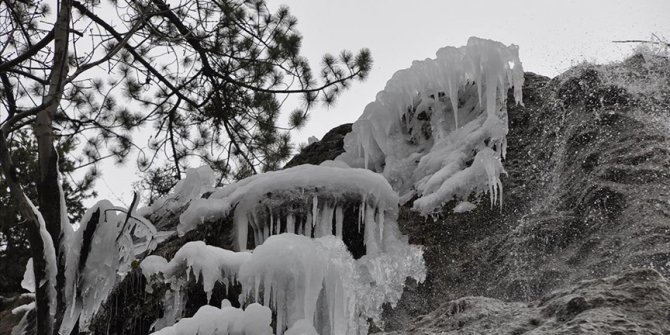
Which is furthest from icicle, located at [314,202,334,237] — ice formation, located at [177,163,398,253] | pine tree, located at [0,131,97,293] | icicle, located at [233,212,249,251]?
pine tree, located at [0,131,97,293]

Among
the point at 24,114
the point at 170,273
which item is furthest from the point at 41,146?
the point at 170,273

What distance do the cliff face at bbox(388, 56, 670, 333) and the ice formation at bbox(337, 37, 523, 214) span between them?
176 millimetres

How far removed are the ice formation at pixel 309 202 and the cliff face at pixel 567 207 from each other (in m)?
0.32

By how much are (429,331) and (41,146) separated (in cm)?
178

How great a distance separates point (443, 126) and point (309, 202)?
1.54m

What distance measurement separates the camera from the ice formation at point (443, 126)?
14.5 ft

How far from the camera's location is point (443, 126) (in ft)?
17.1

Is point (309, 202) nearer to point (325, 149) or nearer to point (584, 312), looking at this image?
point (325, 149)

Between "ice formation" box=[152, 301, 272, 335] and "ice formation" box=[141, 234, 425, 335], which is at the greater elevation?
"ice formation" box=[141, 234, 425, 335]

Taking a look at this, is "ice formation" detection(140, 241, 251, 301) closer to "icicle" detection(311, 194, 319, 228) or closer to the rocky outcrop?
"icicle" detection(311, 194, 319, 228)

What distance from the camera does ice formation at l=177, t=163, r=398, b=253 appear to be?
4.16 m

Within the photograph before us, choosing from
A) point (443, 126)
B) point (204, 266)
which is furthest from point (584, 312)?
point (443, 126)

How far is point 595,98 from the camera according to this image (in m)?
4.52

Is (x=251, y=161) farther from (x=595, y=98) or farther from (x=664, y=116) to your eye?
(x=664, y=116)
